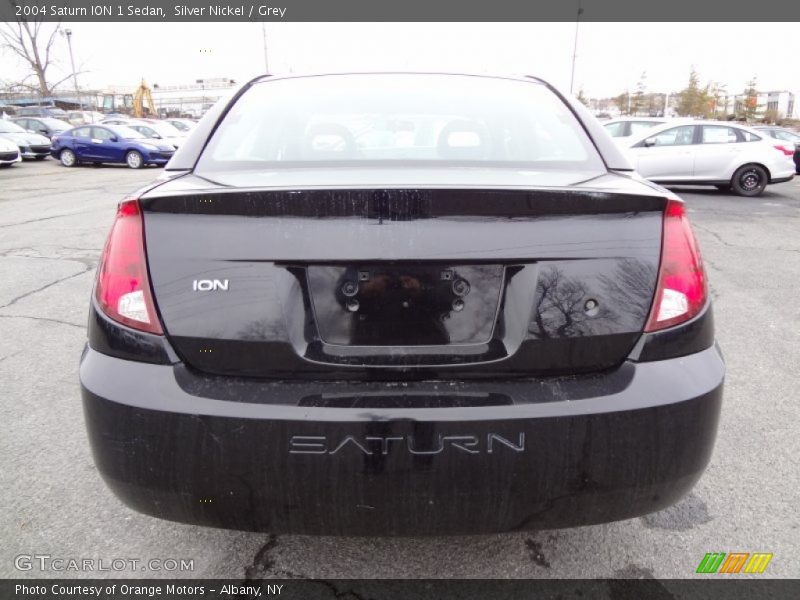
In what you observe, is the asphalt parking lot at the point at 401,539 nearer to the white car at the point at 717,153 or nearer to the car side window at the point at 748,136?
the white car at the point at 717,153

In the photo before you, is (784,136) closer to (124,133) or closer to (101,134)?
(124,133)

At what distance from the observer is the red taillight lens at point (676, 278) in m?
1.56

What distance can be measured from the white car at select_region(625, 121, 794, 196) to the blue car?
592 inches

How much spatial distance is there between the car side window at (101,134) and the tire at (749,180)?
1879 cm

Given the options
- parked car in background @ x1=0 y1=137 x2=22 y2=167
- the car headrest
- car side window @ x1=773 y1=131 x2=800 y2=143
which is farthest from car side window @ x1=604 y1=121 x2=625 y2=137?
parked car in background @ x1=0 y1=137 x2=22 y2=167

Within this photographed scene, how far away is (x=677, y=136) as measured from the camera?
12.8m

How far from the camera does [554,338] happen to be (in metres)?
1.49

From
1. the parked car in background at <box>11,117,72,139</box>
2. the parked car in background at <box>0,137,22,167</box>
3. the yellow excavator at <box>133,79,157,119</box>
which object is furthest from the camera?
the yellow excavator at <box>133,79,157,119</box>

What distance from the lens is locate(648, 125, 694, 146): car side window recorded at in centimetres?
1279

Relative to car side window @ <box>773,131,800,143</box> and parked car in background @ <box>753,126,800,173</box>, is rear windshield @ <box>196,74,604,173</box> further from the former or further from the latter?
car side window @ <box>773,131,800,143</box>

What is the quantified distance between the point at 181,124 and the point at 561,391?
30409mm

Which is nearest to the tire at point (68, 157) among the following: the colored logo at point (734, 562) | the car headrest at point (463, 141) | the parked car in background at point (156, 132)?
the parked car in background at point (156, 132)

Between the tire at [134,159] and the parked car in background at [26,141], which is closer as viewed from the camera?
the tire at [134,159]

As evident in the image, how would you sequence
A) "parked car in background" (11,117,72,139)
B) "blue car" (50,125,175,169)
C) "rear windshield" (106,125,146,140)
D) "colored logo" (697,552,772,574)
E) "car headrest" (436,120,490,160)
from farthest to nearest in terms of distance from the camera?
"parked car in background" (11,117,72,139), "rear windshield" (106,125,146,140), "blue car" (50,125,175,169), "car headrest" (436,120,490,160), "colored logo" (697,552,772,574)
